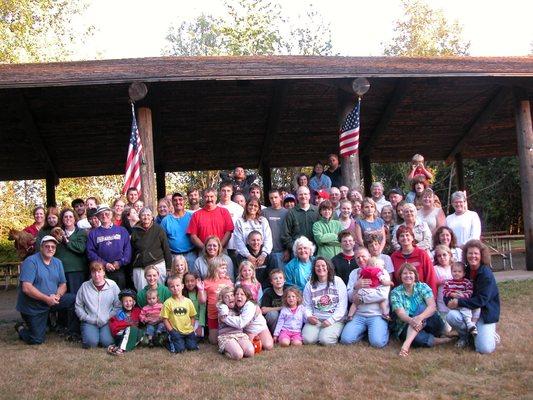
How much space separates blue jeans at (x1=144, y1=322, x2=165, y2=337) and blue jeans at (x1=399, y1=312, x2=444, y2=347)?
9.45 feet

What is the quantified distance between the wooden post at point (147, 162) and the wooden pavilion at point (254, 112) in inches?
1.0

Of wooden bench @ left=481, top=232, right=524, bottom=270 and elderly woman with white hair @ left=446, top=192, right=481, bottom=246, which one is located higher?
elderly woman with white hair @ left=446, top=192, right=481, bottom=246

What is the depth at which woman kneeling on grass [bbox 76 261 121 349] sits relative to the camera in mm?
7352

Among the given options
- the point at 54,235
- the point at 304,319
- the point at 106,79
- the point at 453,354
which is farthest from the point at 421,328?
the point at 106,79

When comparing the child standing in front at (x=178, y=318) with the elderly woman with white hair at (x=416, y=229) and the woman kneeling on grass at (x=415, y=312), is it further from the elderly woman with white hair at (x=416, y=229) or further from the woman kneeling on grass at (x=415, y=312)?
the elderly woman with white hair at (x=416, y=229)

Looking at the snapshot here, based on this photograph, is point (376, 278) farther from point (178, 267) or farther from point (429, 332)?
point (178, 267)

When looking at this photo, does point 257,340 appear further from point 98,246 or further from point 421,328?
point 98,246

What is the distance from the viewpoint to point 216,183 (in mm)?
32219

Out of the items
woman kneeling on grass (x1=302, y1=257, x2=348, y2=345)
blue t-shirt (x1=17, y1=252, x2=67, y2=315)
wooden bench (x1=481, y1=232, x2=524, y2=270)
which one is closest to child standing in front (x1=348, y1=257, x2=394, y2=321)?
woman kneeling on grass (x1=302, y1=257, x2=348, y2=345)

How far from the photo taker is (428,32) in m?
33.0

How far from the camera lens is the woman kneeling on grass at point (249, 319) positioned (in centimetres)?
693

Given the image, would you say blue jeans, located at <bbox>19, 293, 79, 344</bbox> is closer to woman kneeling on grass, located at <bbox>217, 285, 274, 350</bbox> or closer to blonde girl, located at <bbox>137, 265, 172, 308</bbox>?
blonde girl, located at <bbox>137, 265, 172, 308</bbox>

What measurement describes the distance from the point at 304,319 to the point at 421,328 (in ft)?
4.62

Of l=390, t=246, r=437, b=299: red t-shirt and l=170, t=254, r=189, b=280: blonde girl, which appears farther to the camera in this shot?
l=170, t=254, r=189, b=280: blonde girl
